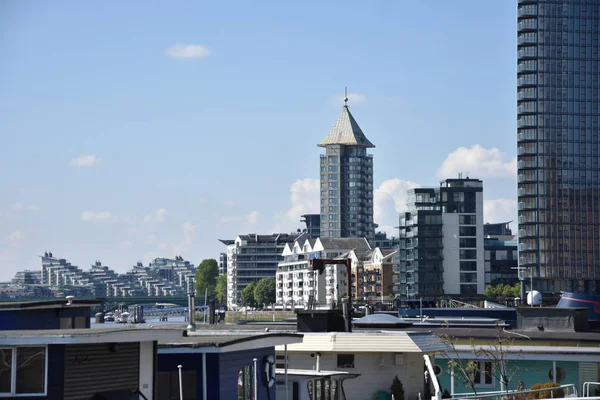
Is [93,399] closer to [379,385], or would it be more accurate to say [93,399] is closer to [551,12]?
[379,385]

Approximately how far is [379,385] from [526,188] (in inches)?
5603

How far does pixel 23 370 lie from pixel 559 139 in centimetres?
16094

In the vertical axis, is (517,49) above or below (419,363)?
above

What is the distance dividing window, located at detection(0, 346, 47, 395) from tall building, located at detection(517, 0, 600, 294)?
160134 mm

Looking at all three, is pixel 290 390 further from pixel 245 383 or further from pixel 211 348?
pixel 211 348

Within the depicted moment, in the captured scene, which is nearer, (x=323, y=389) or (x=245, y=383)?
(x=245, y=383)

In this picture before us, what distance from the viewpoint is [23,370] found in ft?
71.1

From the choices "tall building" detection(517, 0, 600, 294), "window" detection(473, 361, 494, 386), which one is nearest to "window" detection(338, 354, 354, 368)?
"window" detection(473, 361, 494, 386)

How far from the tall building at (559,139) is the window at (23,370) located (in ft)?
525

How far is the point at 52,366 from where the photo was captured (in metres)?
21.6

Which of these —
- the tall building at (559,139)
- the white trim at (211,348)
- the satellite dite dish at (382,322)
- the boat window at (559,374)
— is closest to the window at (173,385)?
the white trim at (211,348)

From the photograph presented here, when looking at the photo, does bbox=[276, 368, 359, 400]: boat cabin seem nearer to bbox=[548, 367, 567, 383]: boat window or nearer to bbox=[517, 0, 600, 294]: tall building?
bbox=[548, 367, 567, 383]: boat window

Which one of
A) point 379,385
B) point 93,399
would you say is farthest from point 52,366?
point 379,385

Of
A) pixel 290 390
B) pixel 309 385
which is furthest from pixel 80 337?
pixel 309 385
